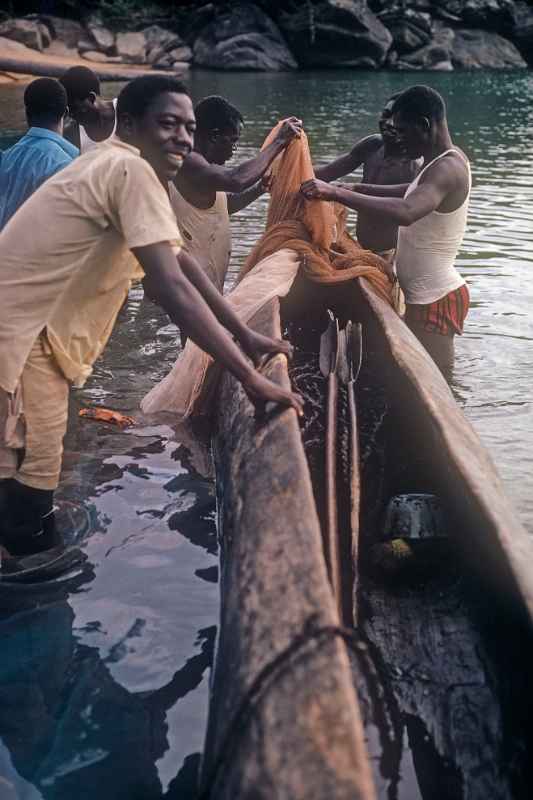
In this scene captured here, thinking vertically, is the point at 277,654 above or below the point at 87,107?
below

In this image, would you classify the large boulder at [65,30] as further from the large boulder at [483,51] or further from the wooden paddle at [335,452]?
the wooden paddle at [335,452]

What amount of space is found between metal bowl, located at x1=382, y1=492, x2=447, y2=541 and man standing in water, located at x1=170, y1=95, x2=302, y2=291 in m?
2.37

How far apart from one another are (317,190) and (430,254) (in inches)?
29.7

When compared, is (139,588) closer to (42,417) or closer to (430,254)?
(42,417)

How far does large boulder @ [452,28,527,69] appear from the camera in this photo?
3534 cm

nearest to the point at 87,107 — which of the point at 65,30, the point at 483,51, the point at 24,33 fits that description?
the point at 24,33

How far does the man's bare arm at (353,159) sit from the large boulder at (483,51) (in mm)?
32970

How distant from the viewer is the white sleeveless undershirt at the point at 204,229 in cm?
521

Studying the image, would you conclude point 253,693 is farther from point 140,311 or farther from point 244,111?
point 244,111

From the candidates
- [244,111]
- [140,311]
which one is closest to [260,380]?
[140,311]

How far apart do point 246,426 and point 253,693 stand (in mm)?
1438

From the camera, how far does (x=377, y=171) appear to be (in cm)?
543

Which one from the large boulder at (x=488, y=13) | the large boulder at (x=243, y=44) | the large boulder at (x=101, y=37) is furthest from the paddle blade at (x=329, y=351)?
the large boulder at (x=488, y=13)

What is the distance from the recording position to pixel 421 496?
320cm
